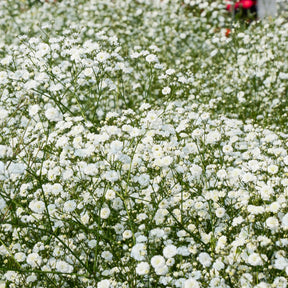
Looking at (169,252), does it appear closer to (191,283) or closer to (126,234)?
(191,283)

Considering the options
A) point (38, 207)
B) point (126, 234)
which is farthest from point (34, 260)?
point (126, 234)

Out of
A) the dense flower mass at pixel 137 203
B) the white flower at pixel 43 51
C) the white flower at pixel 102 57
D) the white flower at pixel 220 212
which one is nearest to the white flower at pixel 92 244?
the dense flower mass at pixel 137 203

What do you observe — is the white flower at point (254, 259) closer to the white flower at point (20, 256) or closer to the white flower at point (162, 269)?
the white flower at point (162, 269)

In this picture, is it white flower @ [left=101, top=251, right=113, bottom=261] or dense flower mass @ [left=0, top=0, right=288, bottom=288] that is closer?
dense flower mass @ [left=0, top=0, right=288, bottom=288]

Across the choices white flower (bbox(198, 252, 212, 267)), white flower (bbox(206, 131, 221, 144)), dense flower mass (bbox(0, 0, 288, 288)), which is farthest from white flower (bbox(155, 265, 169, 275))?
white flower (bbox(206, 131, 221, 144))

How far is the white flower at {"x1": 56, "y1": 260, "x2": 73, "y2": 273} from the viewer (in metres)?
3.21

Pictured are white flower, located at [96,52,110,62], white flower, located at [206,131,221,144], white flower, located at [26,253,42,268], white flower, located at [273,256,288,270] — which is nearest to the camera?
white flower, located at [273,256,288,270]

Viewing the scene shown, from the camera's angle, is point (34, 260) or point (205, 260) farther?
point (34, 260)

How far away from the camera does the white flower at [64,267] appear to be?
321 centimetres

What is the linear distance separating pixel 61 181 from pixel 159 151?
933 mm

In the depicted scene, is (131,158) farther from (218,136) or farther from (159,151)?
(218,136)

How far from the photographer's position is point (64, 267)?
10.6 feet

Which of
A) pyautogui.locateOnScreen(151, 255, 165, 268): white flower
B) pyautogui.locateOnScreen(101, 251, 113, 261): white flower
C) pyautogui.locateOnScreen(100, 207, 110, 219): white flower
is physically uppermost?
pyautogui.locateOnScreen(100, 207, 110, 219): white flower

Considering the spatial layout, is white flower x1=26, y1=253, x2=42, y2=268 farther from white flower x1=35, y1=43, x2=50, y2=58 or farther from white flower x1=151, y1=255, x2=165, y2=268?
white flower x1=35, y1=43, x2=50, y2=58
